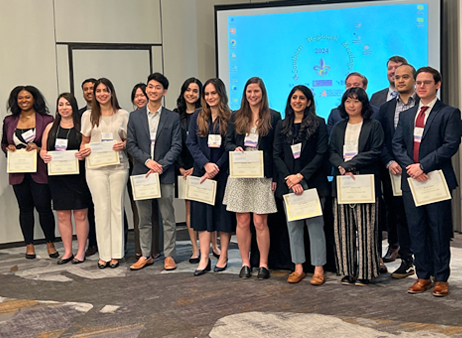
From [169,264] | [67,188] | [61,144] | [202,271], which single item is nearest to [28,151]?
[61,144]

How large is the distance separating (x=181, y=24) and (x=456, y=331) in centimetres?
490

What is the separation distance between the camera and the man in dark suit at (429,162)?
360 cm

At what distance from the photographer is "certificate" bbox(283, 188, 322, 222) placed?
13.0 ft

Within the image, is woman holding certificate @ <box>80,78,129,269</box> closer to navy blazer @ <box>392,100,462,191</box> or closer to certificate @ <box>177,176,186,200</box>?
certificate @ <box>177,176,186,200</box>

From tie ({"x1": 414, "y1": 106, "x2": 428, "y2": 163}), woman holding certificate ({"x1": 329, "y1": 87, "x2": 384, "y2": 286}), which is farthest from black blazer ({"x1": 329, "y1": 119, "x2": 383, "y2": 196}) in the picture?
tie ({"x1": 414, "y1": 106, "x2": 428, "y2": 163})

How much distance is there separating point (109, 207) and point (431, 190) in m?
2.69

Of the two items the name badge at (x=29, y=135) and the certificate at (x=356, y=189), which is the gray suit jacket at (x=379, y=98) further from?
the name badge at (x=29, y=135)

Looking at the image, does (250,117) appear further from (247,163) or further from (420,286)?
(420,286)

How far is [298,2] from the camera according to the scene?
20.5ft

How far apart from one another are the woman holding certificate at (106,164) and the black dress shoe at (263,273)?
1.31m

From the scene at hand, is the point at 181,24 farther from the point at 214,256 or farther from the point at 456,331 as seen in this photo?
the point at 456,331

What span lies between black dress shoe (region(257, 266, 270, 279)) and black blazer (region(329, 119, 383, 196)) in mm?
841

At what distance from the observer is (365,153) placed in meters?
3.88

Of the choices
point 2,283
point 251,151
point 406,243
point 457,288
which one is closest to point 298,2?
point 251,151
